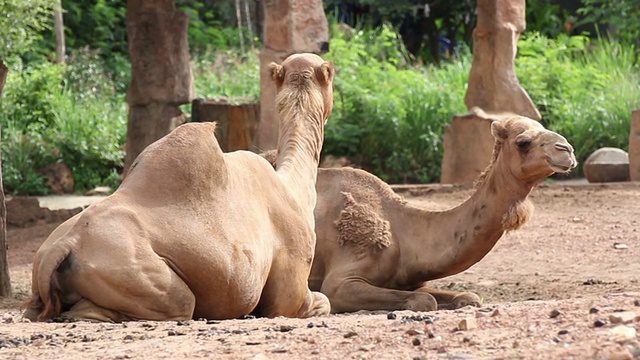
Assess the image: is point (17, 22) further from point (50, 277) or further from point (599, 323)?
point (599, 323)

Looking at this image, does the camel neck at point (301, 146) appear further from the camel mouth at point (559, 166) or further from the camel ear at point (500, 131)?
the camel mouth at point (559, 166)

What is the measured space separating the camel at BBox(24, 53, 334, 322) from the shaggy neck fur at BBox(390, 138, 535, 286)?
1.33 metres

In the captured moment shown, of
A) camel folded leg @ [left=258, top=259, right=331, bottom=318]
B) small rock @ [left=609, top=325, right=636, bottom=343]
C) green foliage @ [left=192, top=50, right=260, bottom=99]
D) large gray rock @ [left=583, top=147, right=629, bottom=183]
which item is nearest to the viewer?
small rock @ [left=609, top=325, right=636, bottom=343]

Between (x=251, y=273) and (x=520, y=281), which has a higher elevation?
(x=251, y=273)

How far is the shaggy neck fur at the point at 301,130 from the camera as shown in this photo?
6.94 metres

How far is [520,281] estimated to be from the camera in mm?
→ 8875

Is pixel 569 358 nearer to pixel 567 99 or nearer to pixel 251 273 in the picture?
pixel 251 273

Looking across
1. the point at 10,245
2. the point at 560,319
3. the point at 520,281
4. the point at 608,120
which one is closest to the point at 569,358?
the point at 560,319

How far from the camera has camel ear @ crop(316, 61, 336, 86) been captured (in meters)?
7.05

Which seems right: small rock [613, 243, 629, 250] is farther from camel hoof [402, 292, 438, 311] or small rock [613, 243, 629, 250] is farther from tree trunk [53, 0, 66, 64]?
tree trunk [53, 0, 66, 64]

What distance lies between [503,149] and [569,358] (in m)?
3.62

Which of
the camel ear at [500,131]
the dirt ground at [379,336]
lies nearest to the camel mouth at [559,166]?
the camel ear at [500,131]

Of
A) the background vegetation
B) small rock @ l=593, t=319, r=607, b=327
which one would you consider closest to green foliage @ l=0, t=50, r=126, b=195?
the background vegetation

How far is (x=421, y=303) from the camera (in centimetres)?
732
